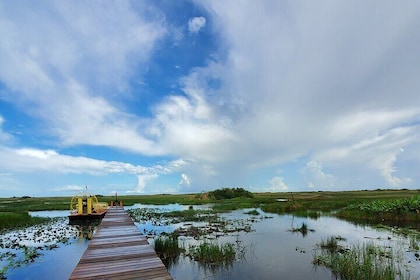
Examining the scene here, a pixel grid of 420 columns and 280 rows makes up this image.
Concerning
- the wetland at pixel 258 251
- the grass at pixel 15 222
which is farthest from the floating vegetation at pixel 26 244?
the grass at pixel 15 222

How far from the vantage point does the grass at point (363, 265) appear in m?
9.05

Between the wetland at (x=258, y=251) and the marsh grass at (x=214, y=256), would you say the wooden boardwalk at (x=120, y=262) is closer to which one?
the wetland at (x=258, y=251)

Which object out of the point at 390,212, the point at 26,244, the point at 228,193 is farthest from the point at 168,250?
the point at 228,193

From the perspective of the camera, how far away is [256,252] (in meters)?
14.0

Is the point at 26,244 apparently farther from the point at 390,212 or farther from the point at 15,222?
the point at 390,212

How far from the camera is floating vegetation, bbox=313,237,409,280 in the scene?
358 inches

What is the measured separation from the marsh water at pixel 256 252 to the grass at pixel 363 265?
0.38m

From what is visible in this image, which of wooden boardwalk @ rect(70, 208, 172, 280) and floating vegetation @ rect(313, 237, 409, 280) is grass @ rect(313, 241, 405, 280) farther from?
wooden boardwalk @ rect(70, 208, 172, 280)

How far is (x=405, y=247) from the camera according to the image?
14.1m

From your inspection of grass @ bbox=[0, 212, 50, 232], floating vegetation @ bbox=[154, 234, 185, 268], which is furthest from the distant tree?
floating vegetation @ bbox=[154, 234, 185, 268]

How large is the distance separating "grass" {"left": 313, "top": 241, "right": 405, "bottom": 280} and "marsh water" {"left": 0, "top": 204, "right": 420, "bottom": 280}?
0.38 m

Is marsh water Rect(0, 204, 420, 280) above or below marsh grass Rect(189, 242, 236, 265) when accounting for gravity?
below

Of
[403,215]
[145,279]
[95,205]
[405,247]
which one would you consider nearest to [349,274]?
[405,247]

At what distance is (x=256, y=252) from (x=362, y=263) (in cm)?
516
